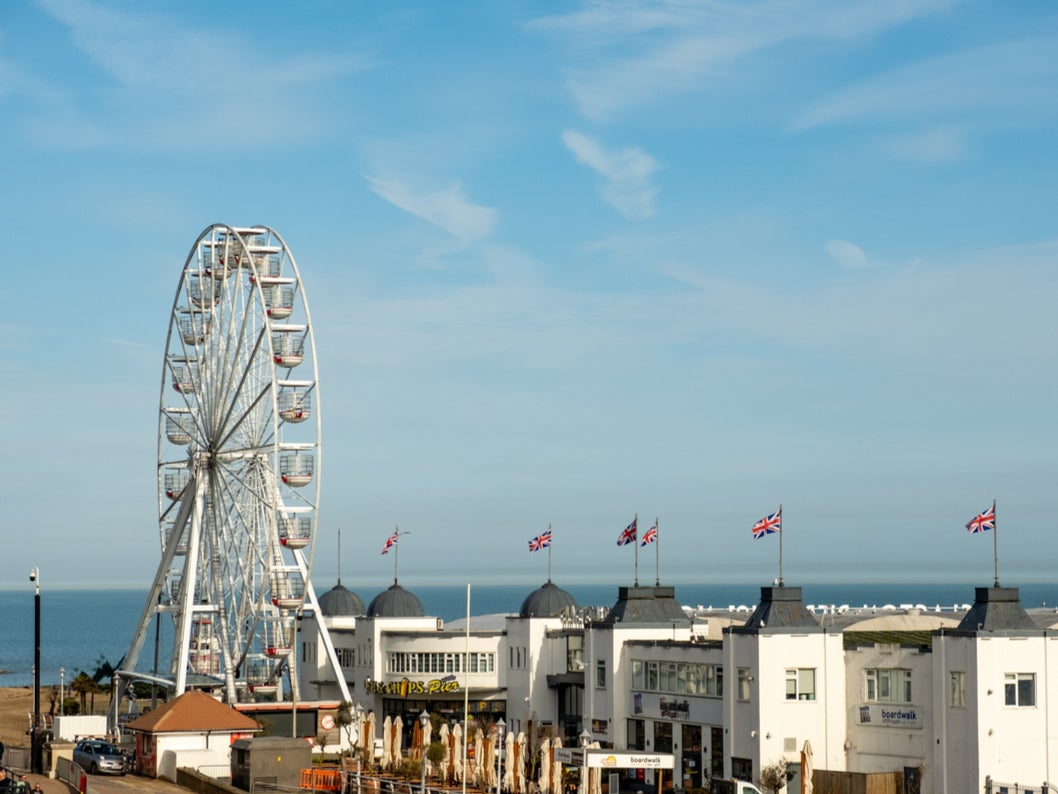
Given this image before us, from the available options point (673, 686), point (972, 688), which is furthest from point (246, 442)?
point (972, 688)

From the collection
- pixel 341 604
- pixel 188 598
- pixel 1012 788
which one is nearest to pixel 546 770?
pixel 1012 788

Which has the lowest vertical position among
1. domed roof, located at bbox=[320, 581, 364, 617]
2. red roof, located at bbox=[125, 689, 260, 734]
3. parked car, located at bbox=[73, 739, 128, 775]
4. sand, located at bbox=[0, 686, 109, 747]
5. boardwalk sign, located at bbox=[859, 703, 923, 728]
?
sand, located at bbox=[0, 686, 109, 747]

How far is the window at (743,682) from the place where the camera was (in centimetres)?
6875

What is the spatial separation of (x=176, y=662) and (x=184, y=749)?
14439mm

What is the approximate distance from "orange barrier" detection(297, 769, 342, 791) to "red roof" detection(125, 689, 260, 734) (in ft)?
19.6

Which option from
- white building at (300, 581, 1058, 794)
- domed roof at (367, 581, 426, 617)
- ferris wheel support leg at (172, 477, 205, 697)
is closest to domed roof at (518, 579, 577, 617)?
white building at (300, 581, 1058, 794)

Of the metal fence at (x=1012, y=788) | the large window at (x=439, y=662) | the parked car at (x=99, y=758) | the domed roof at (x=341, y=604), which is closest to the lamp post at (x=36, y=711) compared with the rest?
the parked car at (x=99, y=758)

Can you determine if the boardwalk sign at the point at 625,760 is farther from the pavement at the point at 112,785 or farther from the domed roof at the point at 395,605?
the domed roof at the point at 395,605

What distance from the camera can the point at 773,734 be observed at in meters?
67.5

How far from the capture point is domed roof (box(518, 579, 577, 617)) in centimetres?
9200

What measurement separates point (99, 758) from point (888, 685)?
3263 cm

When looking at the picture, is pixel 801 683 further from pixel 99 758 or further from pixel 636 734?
pixel 99 758

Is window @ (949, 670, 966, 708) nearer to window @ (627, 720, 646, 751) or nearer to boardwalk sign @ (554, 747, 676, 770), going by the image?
boardwalk sign @ (554, 747, 676, 770)

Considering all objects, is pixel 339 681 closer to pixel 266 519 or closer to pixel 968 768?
pixel 266 519
